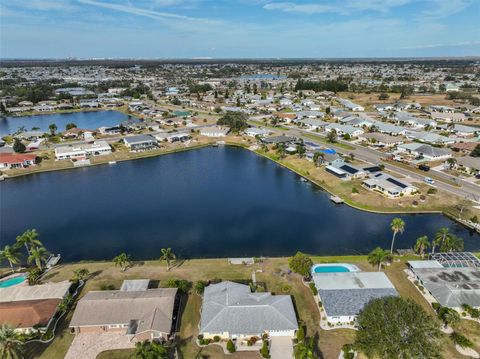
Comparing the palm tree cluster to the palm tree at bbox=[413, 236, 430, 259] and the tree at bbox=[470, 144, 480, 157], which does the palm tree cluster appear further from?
the tree at bbox=[470, 144, 480, 157]

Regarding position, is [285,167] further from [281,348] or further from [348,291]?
[281,348]

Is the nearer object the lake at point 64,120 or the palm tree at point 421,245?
the palm tree at point 421,245

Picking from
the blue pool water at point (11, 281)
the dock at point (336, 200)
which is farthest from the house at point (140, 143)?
the blue pool water at point (11, 281)

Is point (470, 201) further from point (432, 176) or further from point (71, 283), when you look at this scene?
point (71, 283)

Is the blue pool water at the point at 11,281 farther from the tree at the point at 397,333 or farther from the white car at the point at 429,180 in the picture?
the white car at the point at 429,180

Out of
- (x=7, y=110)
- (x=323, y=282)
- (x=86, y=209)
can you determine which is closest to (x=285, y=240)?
(x=323, y=282)

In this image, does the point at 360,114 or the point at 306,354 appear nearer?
the point at 306,354

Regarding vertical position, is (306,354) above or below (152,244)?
above

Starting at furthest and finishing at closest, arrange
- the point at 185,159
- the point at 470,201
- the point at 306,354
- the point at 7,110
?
the point at 7,110
the point at 185,159
the point at 470,201
the point at 306,354
